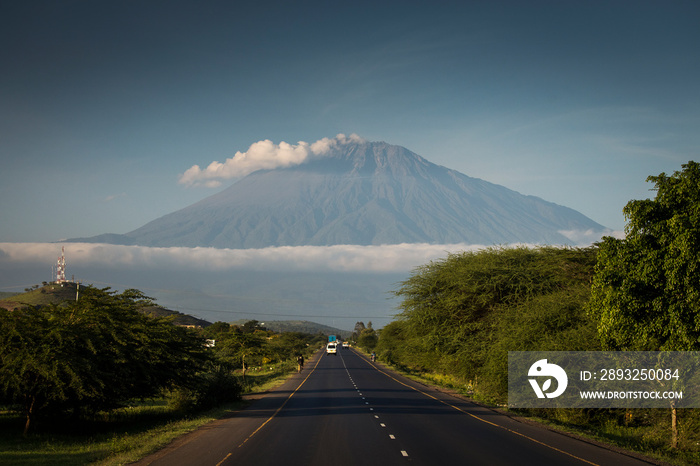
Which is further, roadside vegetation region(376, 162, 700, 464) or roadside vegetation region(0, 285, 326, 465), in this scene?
roadside vegetation region(0, 285, 326, 465)

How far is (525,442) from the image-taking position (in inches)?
667

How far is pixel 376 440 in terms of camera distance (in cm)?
1695

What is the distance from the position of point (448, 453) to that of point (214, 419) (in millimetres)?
11983

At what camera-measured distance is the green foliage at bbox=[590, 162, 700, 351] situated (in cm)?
1491

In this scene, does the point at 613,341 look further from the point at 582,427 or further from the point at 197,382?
the point at 197,382

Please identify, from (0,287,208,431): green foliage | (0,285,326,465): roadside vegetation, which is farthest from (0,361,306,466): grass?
(0,287,208,431): green foliage

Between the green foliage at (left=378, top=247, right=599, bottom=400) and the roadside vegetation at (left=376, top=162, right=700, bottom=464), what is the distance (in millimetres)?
62

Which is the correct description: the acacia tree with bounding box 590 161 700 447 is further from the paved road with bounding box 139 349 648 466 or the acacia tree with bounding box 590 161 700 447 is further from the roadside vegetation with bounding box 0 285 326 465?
the roadside vegetation with bounding box 0 285 326 465

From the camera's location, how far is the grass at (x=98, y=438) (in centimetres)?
1583

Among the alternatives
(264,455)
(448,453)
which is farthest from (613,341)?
(264,455)

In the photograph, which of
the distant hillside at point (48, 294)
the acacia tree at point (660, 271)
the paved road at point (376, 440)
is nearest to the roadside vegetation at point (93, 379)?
the paved road at point (376, 440)

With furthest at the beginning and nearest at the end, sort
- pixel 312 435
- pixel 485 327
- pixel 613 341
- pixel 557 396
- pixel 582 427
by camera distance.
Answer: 1. pixel 485 327
2. pixel 557 396
3. pixel 582 427
4. pixel 613 341
5. pixel 312 435

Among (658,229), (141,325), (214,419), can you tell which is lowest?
(214,419)

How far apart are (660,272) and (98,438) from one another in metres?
18.9
